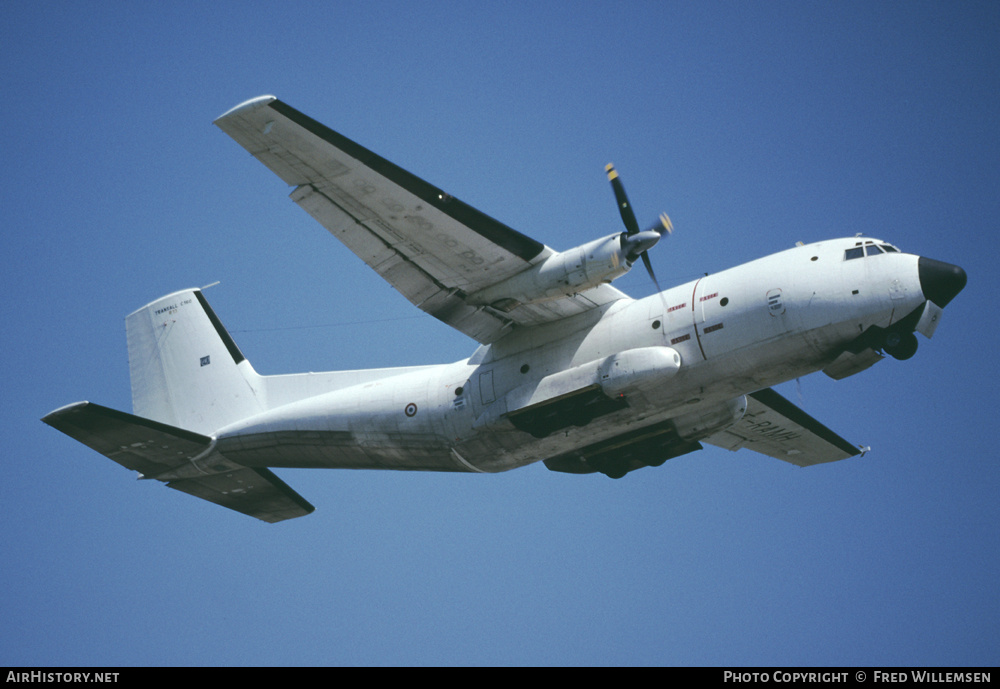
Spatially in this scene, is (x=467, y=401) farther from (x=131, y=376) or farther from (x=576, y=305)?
(x=131, y=376)

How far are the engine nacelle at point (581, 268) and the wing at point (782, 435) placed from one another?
6.04 meters

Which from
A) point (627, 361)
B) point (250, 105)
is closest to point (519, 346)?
point (627, 361)

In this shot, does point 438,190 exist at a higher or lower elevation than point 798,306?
higher

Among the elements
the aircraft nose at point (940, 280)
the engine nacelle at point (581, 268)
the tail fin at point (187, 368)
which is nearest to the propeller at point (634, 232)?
the engine nacelle at point (581, 268)

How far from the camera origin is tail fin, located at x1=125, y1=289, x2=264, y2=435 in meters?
20.4

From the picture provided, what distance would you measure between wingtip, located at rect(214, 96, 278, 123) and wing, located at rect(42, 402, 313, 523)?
566 cm

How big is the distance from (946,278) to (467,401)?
26.4 ft

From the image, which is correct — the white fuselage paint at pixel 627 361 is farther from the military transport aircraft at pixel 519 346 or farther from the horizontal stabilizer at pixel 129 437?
the horizontal stabilizer at pixel 129 437

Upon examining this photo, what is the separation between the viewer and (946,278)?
582 inches

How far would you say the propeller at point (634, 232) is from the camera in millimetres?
15273

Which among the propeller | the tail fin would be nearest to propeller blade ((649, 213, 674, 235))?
the propeller

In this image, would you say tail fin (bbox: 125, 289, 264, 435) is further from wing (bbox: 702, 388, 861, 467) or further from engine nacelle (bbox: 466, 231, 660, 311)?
wing (bbox: 702, 388, 861, 467)

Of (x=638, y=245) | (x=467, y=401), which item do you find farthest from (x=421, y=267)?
(x=638, y=245)

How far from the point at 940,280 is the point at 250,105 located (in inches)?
424
